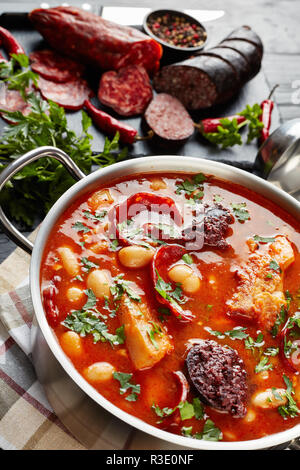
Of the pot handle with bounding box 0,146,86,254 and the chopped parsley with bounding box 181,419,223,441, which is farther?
the pot handle with bounding box 0,146,86,254

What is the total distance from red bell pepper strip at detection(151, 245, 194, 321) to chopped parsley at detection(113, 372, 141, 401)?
1.47 feet

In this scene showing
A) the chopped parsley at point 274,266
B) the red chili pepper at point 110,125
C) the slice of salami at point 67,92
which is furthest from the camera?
the slice of salami at point 67,92

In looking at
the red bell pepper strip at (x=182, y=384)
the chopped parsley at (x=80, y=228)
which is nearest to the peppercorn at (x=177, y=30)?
the chopped parsley at (x=80, y=228)

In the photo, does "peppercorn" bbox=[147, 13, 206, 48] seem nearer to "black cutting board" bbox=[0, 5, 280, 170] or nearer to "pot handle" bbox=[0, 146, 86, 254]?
"black cutting board" bbox=[0, 5, 280, 170]

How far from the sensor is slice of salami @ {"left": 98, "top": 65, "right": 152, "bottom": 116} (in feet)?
16.5

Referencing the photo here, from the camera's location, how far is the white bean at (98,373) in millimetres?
2670

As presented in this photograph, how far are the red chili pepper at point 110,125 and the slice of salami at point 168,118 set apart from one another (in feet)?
0.73

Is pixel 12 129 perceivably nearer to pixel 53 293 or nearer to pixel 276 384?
pixel 53 293

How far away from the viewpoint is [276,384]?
282cm

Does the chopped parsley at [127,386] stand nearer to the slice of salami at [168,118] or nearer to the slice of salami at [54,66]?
the slice of salami at [168,118]

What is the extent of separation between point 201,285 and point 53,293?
0.87 meters

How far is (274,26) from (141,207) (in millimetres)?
4180

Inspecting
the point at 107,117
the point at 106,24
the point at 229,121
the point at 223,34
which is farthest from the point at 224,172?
the point at 223,34

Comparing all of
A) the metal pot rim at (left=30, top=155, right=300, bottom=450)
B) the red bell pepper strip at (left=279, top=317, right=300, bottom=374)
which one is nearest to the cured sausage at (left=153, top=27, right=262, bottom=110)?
the metal pot rim at (left=30, top=155, right=300, bottom=450)
